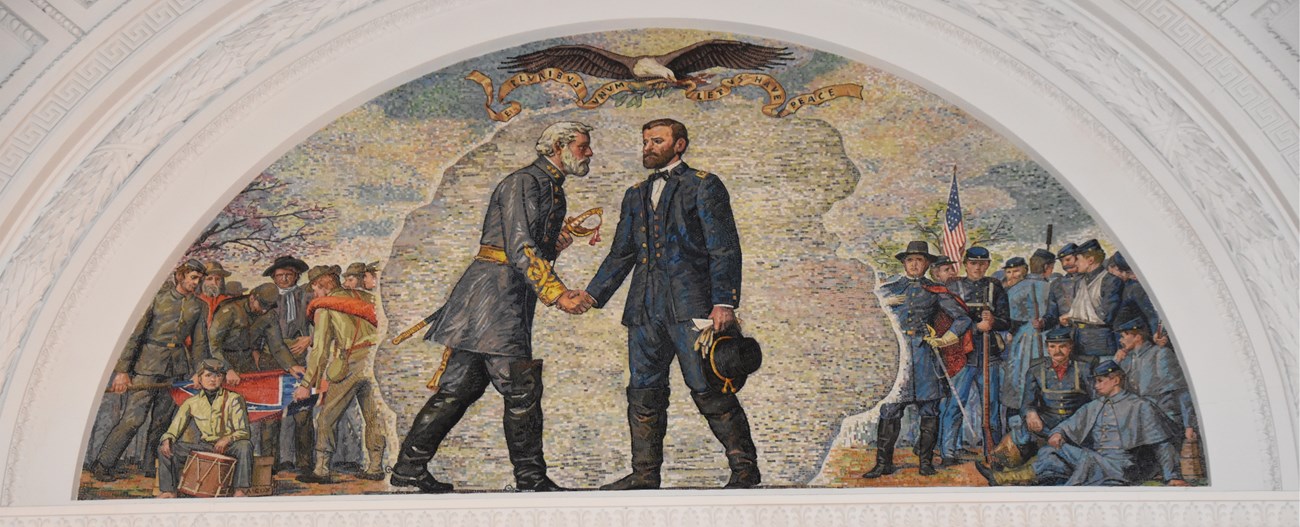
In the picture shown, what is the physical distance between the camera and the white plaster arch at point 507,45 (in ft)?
38.2

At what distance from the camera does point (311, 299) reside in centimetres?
1248

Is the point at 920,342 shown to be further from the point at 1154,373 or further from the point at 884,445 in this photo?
the point at 1154,373

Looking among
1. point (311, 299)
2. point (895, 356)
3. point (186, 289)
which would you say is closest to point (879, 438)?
point (895, 356)

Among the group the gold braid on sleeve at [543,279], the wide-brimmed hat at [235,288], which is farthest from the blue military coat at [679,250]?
the wide-brimmed hat at [235,288]

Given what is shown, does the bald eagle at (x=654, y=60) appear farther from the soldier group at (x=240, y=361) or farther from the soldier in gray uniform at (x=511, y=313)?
the soldier group at (x=240, y=361)

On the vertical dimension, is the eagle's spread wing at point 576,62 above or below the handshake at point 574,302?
above

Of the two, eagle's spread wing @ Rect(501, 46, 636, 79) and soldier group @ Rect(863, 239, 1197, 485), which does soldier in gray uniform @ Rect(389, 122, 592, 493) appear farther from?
soldier group @ Rect(863, 239, 1197, 485)

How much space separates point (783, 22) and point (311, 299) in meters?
4.33

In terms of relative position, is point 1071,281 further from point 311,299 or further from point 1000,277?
point 311,299

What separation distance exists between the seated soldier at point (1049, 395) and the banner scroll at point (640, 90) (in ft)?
8.58

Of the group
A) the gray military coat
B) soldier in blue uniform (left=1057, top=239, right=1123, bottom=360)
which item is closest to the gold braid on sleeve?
the gray military coat

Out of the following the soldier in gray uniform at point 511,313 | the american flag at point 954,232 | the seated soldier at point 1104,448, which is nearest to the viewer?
the seated soldier at point 1104,448

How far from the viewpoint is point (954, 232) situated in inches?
486

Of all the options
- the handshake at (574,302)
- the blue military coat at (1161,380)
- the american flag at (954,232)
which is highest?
the american flag at (954,232)
